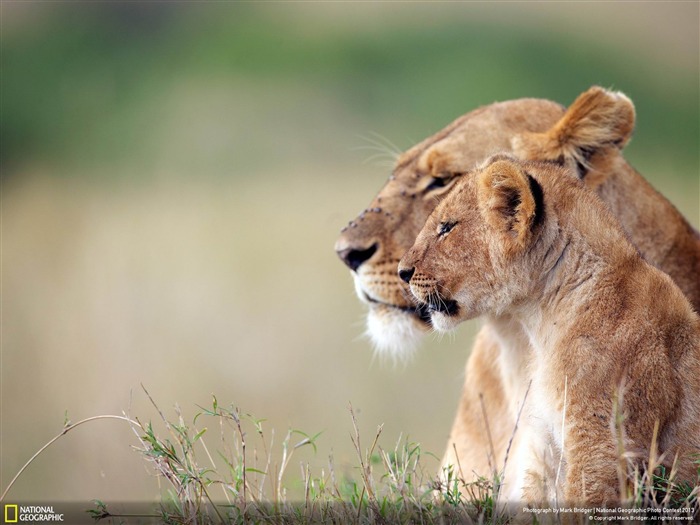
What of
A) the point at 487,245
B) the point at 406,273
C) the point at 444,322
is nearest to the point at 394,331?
the point at 406,273

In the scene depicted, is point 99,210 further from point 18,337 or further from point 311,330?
point 311,330

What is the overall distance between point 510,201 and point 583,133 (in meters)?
0.97

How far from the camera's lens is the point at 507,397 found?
16.1ft

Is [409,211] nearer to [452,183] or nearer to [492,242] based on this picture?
[452,183]

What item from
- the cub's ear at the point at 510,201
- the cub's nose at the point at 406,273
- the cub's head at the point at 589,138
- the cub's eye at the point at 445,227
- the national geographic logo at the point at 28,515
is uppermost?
the cub's head at the point at 589,138

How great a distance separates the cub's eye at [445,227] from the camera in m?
4.35

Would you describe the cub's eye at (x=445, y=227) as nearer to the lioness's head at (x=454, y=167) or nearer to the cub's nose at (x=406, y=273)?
the cub's nose at (x=406, y=273)

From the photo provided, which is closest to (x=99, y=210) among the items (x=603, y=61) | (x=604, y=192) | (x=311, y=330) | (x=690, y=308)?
(x=311, y=330)

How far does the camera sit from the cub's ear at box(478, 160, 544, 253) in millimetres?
4035

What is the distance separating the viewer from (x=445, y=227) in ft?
14.4

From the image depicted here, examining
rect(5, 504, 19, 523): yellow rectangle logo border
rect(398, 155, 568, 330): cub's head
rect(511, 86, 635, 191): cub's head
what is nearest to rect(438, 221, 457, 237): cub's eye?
rect(398, 155, 568, 330): cub's head

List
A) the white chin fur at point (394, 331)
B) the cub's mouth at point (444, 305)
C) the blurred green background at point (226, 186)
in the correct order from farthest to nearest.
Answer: the blurred green background at point (226, 186), the white chin fur at point (394, 331), the cub's mouth at point (444, 305)

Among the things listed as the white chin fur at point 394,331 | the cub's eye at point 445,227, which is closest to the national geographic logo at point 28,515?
the white chin fur at point 394,331

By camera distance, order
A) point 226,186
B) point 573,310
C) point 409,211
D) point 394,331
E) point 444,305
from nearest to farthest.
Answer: point 573,310
point 444,305
point 394,331
point 409,211
point 226,186
